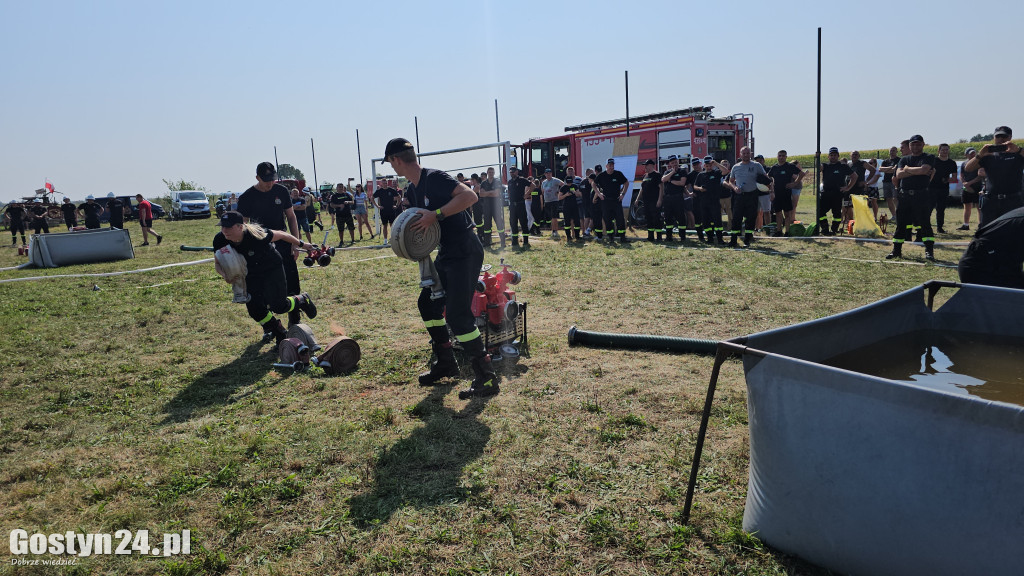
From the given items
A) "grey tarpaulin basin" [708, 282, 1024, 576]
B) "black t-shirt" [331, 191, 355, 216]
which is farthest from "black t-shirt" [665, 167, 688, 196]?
"grey tarpaulin basin" [708, 282, 1024, 576]

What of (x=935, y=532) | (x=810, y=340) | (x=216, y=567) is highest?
(x=810, y=340)

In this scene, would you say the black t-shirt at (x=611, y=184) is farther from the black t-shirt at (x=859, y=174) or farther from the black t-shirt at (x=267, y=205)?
the black t-shirt at (x=267, y=205)

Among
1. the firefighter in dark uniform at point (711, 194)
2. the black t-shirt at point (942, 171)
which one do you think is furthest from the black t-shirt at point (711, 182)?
the black t-shirt at point (942, 171)

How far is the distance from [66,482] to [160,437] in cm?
70

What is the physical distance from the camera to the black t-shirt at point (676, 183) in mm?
14266

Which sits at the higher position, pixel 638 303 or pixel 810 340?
pixel 810 340

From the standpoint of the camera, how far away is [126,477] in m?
3.72

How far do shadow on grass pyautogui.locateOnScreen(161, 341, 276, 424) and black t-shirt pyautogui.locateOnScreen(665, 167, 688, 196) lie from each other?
10633 millimetres

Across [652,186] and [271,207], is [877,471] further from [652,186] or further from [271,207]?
[652,186]

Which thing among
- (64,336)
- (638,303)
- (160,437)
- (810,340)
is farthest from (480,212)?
(810,340)

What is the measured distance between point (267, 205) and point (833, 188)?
1275cm

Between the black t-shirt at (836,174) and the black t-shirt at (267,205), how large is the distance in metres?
12.3

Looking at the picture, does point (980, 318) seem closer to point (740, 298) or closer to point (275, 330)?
point (740, 298)

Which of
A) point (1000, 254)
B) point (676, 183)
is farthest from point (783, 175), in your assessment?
point (1000, 254)
